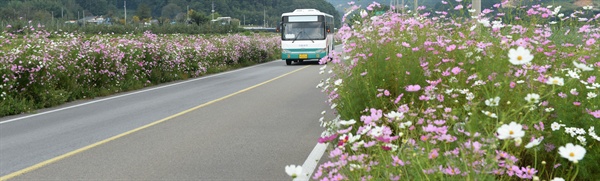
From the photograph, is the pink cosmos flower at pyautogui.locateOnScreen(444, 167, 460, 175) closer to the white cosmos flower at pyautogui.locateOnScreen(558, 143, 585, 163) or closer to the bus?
the white cosmos flower at pyautogui.locateOnScreen(558, 143, 585, 163)

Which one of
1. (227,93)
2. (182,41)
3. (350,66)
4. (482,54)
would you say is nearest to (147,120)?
(350,66)

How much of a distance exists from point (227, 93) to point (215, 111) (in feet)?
12.7

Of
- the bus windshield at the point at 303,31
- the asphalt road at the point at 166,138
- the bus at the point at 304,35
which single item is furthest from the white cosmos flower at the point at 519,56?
the bus windshield at the point at 303,31

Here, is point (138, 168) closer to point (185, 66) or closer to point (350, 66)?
point (350, 66)

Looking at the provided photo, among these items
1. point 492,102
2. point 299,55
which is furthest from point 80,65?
point 299,55

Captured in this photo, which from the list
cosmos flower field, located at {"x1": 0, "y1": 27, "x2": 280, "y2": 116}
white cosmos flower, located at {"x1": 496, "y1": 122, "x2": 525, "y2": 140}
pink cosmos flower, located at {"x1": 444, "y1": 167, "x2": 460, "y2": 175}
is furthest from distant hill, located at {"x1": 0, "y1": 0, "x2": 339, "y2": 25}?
white cosmos flower, located at {"x1": 496, "y1": 122, "x2": 525, "y2": 140}

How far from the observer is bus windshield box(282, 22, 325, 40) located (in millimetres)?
33031

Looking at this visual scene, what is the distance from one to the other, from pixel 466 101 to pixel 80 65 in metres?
13.0

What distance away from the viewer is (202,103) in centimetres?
1411

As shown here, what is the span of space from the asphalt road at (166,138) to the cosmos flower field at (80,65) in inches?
29.7

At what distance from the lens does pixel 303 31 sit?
109 feet

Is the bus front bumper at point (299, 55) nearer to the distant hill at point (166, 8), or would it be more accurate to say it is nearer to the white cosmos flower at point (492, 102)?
the white cosmos flower at point (492, 102)

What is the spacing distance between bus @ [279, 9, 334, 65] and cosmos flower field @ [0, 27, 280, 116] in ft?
22.5

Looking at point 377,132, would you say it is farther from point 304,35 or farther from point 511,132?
point 304,35
